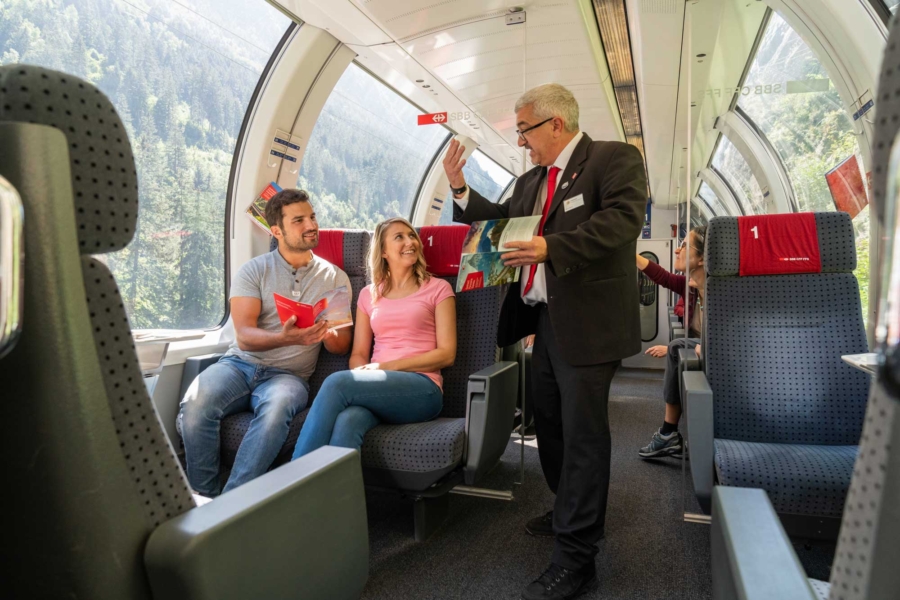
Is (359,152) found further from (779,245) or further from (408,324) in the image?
(779,245)

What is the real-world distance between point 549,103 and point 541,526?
1.91 metres

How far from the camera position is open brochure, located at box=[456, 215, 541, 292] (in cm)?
228

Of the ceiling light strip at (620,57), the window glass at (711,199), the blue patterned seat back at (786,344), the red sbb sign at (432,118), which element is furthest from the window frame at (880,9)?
the window glass at (711,199)

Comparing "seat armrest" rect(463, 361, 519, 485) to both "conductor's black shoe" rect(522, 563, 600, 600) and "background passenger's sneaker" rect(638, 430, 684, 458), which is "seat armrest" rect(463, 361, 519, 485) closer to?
"conductor's black shoe" rect(522, 563, 600, 600)

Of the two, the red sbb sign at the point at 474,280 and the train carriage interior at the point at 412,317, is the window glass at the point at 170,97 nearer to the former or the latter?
the train carriage interior at the point at 412,317

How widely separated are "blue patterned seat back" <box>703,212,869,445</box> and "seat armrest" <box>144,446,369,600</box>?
2.20 meters

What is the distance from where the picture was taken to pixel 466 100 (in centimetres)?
612

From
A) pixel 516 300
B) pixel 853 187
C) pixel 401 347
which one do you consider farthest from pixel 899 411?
pixel 853 187

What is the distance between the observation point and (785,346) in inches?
112

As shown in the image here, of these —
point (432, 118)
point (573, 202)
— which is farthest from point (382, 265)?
point (432, 118)

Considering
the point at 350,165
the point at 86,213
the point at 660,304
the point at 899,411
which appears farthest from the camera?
the point at 660,304

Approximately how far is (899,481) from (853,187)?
4.77 m

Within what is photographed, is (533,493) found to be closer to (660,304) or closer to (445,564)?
(445,564)

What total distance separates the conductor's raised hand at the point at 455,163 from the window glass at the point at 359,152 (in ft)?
8.50
